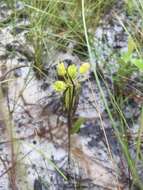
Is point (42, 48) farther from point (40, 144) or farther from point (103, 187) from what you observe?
point (103, 187)

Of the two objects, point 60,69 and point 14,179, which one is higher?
point 60,69

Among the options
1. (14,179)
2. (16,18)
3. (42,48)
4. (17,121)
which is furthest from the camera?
(16,18)

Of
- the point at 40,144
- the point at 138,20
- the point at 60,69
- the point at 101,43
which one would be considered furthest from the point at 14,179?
the point at 138,20

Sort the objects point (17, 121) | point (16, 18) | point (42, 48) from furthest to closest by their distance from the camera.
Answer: point (16, 18)
point (42, 48)
point (17, 121)

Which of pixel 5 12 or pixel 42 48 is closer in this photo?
pixel 42 48

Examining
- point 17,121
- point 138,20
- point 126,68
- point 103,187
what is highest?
point 138,20

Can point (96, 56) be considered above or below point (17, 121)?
above

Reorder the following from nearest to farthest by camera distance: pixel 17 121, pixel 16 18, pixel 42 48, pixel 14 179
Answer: pixel 14 179
pixel 17 121
pixel 42 48
pixel 16 18

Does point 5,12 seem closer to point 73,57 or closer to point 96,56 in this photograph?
point 73,57

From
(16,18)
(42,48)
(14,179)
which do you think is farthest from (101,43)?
(14,179)
